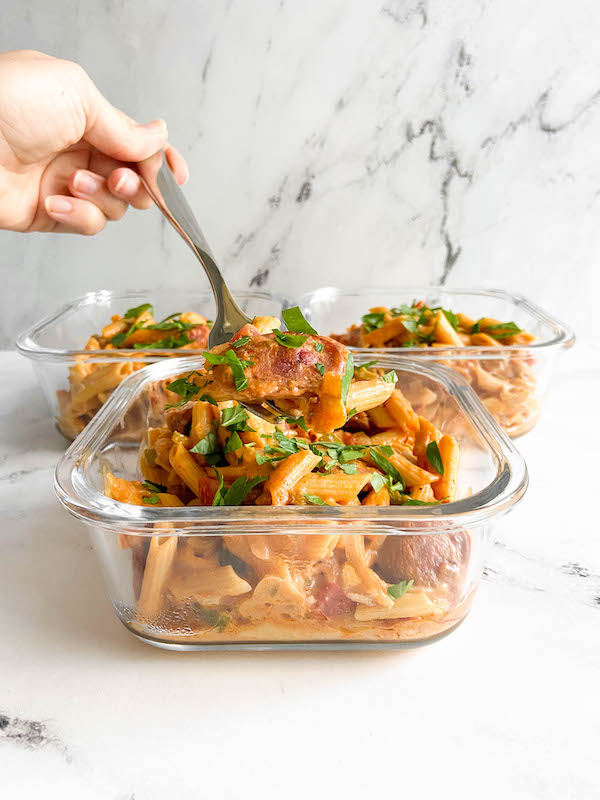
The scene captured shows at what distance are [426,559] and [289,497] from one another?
0.58 feet

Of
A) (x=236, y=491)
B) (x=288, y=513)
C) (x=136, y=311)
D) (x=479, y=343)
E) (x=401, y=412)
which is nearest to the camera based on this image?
(x=288, y=513)

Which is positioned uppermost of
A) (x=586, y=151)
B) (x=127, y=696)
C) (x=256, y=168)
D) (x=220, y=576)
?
(x=586, y=151)

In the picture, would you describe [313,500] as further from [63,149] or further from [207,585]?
[63,149]

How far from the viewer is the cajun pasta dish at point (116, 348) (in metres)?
1.37

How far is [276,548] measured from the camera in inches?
30.6

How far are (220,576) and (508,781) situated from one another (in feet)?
1.20

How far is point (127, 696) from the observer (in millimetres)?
818

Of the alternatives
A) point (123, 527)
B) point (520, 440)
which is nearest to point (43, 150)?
point (123, 527)

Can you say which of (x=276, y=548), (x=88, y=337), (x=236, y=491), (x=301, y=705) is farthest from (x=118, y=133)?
(x=301, y=705)

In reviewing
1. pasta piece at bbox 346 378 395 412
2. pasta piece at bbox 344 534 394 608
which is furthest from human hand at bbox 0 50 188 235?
pasta piece at bbox 344 534 394 608

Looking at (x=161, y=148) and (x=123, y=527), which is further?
(x=161, y=148)

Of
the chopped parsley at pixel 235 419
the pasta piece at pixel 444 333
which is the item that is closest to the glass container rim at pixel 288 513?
the chopped parsley at pixel 235 419

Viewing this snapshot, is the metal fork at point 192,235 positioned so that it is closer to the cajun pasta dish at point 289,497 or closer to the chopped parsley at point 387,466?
the cajun pasta dish at point 289,497

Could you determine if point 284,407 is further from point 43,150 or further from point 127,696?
point 43,150
